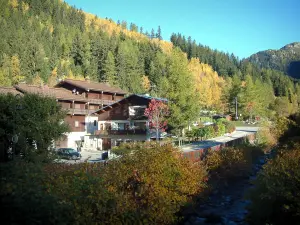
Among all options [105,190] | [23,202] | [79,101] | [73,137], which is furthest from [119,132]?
[23,202]

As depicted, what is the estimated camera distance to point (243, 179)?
32.0 meters

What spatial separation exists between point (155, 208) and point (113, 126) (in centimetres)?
3636

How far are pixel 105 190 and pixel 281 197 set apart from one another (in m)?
8.14

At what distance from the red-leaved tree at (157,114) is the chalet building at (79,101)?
45.7 ft

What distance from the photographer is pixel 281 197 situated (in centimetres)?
1428

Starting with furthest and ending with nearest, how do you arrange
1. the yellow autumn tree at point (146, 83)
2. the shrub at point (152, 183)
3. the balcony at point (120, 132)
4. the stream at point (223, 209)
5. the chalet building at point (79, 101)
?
the yellow autumn tree at point (146, 83)
the chalet building at point (79, 101)
the balcony at point (120, 132)
the stream at point (223, 209)
the shrub at point (152, 183)

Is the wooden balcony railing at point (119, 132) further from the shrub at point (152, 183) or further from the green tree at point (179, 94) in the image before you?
the shrub at point (152, 183)

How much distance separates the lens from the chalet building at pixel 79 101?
5066 cm

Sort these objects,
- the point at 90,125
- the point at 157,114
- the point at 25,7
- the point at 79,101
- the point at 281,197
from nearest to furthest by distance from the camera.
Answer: the point at 281,197, the point at 157,114, the point at 79,101, the point at 90,125, the point at 25,7

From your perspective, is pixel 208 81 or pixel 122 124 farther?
pixel 208 81

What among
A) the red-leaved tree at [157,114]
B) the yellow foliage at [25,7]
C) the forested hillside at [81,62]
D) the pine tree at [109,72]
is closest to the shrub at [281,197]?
the red-leaved tree at [157,114]

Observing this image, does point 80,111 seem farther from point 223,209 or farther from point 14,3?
point 14,3

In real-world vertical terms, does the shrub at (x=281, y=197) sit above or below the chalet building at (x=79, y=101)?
below

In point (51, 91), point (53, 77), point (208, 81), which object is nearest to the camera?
point (51, 91)
